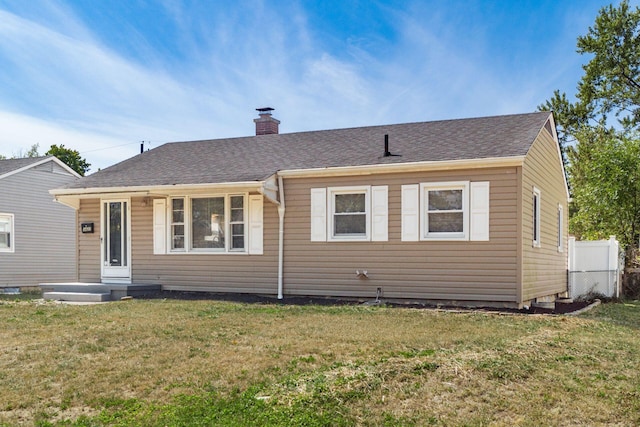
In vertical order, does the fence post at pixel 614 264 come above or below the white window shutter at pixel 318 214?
below

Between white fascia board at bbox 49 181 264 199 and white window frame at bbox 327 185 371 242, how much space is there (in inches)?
60.7

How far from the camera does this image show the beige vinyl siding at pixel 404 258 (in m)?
11.3

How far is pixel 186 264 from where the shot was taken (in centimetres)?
1398

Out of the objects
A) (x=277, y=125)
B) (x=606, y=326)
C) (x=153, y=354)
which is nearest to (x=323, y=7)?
(x=277, y=125)

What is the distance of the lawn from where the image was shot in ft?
16.0

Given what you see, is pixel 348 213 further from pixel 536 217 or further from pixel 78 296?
pixel 78 296

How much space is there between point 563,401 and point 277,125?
44.9 feet

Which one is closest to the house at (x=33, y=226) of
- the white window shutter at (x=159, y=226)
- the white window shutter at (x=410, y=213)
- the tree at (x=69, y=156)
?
the white window shutter at (x=159, y=226)

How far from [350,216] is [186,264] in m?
4.16

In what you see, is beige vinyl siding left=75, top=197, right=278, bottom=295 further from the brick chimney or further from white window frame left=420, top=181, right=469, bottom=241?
the brick chimney

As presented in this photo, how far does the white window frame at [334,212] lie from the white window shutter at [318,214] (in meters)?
0.09

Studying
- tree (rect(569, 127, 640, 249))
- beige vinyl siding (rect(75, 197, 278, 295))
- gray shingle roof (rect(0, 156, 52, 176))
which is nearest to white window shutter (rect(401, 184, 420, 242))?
beige vinyl siding (rect(75, 197, 278, 295))

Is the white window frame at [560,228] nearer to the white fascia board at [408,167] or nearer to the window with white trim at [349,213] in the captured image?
the white fascia board at [408,167]

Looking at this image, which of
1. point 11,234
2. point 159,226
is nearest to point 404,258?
point 159,226
